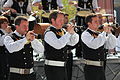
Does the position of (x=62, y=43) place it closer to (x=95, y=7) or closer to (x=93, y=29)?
(x=93, y=29)

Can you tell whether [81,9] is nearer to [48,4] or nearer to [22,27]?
[48,4]

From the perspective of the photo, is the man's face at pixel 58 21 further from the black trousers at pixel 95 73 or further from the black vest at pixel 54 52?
the black trousers at pixel 95 73

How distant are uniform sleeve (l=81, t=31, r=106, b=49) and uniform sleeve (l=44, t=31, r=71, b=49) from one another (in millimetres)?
456

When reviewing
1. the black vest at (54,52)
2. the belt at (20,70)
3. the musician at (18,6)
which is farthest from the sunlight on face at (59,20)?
the musician at (18,6)

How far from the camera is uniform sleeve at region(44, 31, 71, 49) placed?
5.23m

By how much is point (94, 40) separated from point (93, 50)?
215 millimetres

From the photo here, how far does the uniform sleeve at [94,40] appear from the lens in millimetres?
5469

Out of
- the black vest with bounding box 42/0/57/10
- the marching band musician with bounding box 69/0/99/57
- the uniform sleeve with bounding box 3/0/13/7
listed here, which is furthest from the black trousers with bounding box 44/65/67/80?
the black vest with bounding box 42/0/57/10

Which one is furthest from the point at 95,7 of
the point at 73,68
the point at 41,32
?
the point at 41,32

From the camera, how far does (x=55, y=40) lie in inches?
206

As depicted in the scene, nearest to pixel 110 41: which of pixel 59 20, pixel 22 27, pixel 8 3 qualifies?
pixel 59 20

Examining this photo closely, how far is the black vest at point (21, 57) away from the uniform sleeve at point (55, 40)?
350mm

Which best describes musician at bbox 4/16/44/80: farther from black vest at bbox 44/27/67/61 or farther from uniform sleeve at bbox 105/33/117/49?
uniform sleeve at bbox 105/33/117/49

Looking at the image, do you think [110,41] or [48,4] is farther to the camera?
[48,4]
